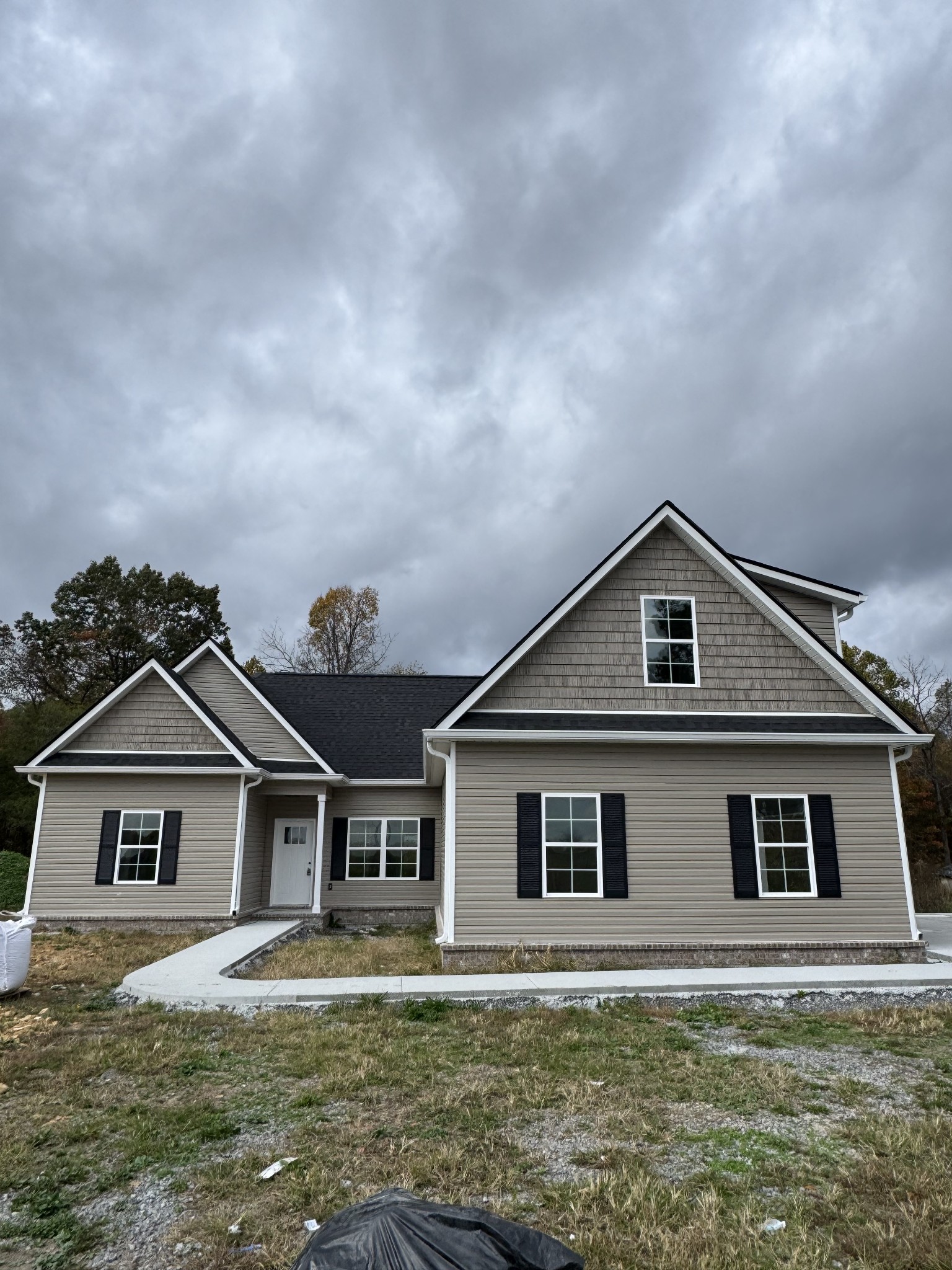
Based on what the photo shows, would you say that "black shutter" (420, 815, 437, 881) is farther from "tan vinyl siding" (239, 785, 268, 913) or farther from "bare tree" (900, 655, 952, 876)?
"bare tree" (900, 655, 952, 876)

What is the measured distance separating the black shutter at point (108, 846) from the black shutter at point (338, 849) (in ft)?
14.9

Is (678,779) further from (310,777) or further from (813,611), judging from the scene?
(310,777)

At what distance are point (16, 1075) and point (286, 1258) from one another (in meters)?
4.03

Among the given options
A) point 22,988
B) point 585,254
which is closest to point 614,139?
point 585,254

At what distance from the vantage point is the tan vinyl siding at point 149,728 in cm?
1584

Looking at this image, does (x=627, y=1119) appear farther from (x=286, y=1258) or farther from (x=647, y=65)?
(x=647, y=65)

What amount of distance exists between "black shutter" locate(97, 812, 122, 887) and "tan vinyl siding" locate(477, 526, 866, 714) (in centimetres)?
868

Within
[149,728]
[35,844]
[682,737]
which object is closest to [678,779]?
[682,737]

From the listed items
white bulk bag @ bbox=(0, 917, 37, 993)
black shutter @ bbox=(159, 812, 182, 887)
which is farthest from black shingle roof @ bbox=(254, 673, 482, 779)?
white bulk bag @ bbox=(0, 917, 37, 993)

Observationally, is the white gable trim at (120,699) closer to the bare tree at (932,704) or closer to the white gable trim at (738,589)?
the white gable trim at (738,589)

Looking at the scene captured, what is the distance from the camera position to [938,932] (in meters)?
14.1

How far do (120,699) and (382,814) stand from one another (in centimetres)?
621

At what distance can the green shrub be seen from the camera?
54.7 ft

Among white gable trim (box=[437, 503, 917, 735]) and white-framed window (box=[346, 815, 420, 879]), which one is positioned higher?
white gable trim (box=[437, 503, 917, 735])
